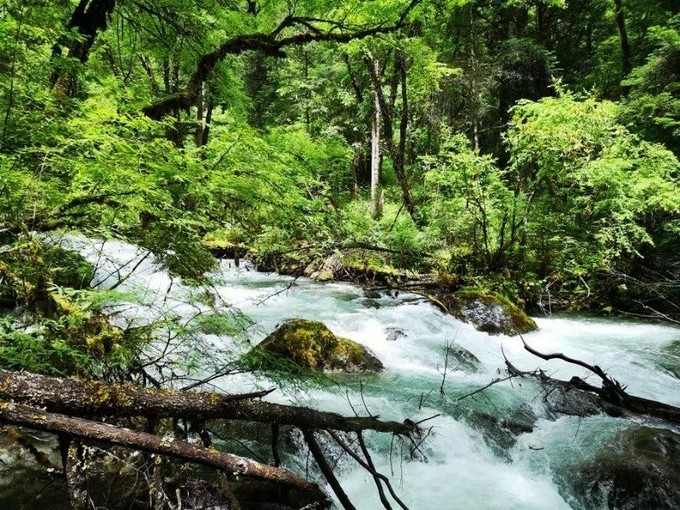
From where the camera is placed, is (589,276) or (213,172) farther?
(589,276)

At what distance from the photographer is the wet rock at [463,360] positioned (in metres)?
7.43

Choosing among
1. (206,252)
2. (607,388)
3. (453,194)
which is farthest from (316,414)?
(453,194)

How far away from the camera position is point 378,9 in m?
6.24

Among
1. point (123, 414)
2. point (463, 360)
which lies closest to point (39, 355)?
point (123, 414)

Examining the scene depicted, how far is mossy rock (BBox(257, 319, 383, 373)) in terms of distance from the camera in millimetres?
6688

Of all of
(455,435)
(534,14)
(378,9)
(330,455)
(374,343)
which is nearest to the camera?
(330,455)

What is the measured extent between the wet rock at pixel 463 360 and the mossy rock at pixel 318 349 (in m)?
1.37

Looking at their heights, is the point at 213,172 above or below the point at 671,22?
below

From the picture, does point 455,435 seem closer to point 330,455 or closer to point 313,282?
point 330,455

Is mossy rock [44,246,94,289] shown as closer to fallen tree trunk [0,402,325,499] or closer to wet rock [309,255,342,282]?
fallen tree trunk [0,402,325,499]

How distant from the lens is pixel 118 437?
166cm

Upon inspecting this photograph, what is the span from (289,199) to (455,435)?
3440 millimetres

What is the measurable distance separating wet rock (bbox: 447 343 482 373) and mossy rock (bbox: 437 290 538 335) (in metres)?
1.74

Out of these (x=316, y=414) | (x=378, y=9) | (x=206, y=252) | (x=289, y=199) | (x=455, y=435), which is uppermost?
(x=378, y=9)
